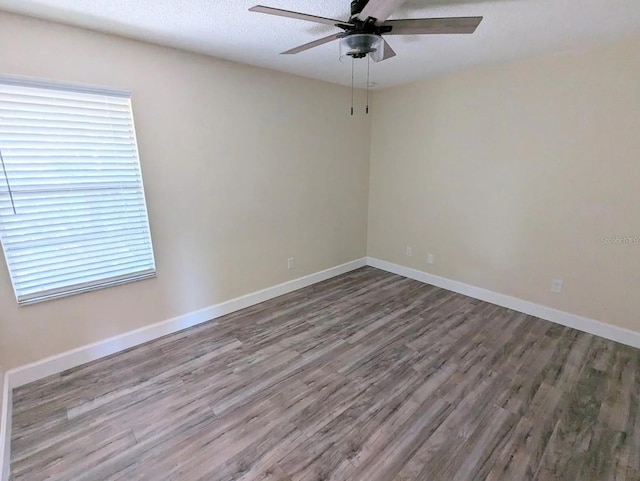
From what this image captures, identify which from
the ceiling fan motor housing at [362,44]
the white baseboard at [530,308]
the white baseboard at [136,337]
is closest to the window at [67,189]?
the white baseboard at [136,337]

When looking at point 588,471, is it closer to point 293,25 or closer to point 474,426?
point 474,426

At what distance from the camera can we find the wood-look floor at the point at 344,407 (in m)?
1.64

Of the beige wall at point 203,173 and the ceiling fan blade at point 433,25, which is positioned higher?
the ceiling fan blade at point 433,25

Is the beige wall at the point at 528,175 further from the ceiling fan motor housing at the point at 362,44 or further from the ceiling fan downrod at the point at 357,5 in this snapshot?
the ceiling fan downrod at the point at 357,5

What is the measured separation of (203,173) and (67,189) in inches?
38.8

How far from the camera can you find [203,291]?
3.01 m

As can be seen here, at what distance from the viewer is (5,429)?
5.74ft

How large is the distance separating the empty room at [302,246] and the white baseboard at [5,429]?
2 cm

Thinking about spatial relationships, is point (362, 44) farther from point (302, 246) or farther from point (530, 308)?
point (530, 308)

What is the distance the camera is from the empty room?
1.76 m

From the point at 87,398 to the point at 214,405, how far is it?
34.3 inches

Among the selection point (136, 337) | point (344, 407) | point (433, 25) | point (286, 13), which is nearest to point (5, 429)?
point (136, 337)

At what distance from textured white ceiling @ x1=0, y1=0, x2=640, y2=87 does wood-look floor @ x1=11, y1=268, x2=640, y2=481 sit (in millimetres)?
2396

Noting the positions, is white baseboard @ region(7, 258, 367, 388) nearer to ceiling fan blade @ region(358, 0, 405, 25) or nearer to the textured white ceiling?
the textured white ceiling
